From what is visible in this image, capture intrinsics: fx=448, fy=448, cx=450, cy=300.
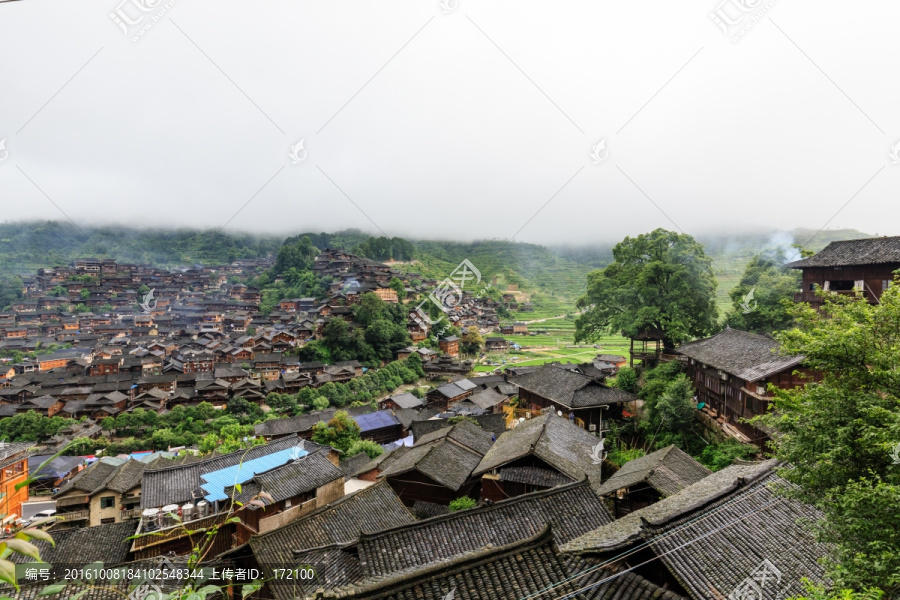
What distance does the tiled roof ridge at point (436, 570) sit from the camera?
16.8 feet

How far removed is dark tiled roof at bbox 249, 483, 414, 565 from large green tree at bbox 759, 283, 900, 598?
7957 mm

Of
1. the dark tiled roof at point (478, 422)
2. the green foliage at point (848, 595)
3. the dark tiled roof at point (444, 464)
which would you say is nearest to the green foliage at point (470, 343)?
the dark tiled roof at point (478, 422)

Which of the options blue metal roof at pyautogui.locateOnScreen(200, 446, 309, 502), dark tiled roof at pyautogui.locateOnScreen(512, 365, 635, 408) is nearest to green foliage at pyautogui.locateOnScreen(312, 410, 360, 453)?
blue metal roof at pyautogui.locateOnScreen(200, 446, 309, 502)

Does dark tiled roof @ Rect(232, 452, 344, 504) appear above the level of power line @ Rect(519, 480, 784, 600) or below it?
below

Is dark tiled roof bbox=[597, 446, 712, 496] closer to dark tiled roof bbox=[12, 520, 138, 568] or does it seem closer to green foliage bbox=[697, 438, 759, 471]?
green foliage bbox=[697, 438, 759, 471]

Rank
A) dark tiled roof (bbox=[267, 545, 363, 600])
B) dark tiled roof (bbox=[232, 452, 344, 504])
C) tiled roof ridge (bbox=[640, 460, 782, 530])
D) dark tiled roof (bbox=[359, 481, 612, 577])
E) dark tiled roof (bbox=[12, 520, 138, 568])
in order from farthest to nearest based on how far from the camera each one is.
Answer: dark tiled roof (bbox=[232, 452, 344, 504])
dark tiled roof (bbox=[12, 520, 138, 568])
dark tiled roof (bbox=[359, 481, 612, 577])
dark tiled roof (bbox=[267, 545, 363, 600])
tiled roof ridge (bbox=[640, 460, 782, 530])

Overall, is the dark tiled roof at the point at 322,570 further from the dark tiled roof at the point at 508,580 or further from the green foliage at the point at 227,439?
the green foliage at the point at 227,439

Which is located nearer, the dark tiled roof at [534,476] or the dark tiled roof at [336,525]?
the dark tiled roof at [336,525]

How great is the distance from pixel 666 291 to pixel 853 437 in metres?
14.8

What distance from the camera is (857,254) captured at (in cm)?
1580

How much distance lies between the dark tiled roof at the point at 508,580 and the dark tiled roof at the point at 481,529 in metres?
2.12

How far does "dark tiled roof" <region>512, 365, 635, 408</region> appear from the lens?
18609 millimetres

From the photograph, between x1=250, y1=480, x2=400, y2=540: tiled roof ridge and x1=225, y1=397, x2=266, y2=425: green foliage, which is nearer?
x1=250, y1=480, x2=400, y2=540: tiled roof ridge

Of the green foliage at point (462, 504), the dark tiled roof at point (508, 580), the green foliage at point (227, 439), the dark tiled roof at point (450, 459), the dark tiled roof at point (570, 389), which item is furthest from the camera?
the green foliage at point (227, 439)
